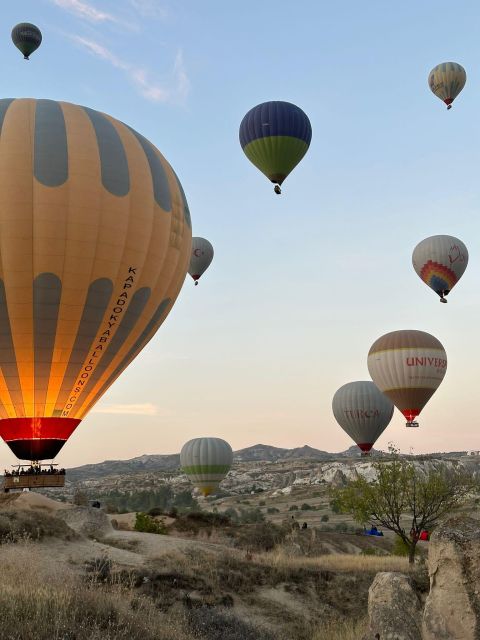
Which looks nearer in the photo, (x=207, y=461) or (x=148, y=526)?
(x=148, y=526)

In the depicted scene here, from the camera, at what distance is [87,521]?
28.1 m

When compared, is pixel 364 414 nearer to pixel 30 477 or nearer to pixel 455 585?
pixel 30 477

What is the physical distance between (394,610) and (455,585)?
2.02 m

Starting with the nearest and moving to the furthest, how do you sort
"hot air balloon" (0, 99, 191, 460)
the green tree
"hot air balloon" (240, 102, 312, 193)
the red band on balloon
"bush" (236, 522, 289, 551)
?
"hot air balloon" (0, 99, 191, 460)
the green tree
the red band on balloon
"bush" (236, 522, 289, 551)
"hot air balloon" (240, 102, 312, 193)

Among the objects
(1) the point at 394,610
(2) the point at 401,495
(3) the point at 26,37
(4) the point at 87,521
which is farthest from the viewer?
(3) the point at 26,37

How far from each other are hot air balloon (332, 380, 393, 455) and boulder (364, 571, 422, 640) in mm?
50009

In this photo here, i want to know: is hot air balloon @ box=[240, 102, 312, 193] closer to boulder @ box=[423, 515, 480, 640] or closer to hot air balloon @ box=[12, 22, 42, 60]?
hot air balloon @ box=[12, 22, 42, 60]

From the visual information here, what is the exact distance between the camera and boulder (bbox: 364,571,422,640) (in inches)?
447

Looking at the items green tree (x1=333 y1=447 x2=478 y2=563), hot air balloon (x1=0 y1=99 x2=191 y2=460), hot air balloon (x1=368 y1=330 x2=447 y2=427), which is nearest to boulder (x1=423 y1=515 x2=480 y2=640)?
green tree (x1=333 y1=447 x2=478 y2=563)

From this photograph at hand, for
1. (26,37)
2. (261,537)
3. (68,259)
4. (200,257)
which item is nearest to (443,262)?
(200,257)

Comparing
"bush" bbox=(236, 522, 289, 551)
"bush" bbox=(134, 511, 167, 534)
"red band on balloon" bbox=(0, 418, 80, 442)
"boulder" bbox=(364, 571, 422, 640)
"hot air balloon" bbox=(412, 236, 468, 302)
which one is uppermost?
"hot air balloon" bbox=(412, 236, 468, 302)

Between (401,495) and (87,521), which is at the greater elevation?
(401,495)

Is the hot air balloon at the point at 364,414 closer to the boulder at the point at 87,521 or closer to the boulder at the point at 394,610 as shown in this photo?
the boulder at the point at 87,521

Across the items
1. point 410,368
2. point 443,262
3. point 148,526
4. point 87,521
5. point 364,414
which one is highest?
point 443,262
